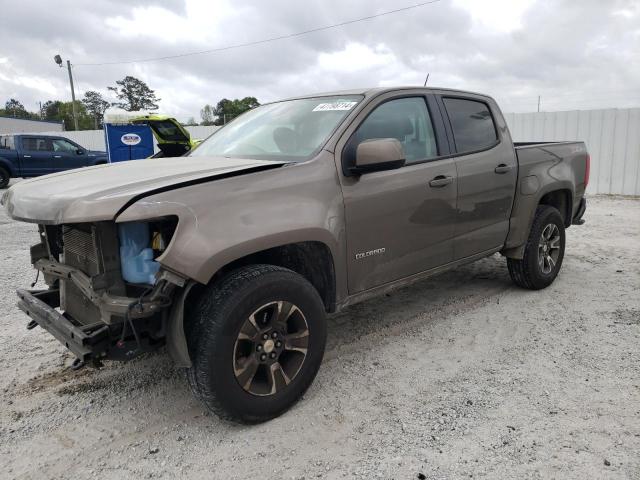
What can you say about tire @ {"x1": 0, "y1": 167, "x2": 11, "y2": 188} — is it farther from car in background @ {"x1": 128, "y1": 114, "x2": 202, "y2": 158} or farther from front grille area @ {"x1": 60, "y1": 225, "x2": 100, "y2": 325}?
front grille area @ {"x1": 60, "y1": 225, "x2": 100, "y2": 325}

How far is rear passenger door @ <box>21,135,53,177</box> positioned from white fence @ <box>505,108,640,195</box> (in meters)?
15.3

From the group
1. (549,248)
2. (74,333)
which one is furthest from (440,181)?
(74,333)

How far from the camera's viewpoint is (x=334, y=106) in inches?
133

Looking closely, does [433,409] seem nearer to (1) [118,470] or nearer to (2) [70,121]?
(1) [118,470]

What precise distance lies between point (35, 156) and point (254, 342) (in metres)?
16.6

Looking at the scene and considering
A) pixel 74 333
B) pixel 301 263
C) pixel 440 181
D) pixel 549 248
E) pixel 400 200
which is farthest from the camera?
pixel 549 248

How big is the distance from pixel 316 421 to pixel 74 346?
132 centimetres

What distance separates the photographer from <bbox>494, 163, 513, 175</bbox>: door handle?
163 inches

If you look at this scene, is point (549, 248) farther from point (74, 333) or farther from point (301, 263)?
point (74, 333)

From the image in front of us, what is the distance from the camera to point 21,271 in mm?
5734

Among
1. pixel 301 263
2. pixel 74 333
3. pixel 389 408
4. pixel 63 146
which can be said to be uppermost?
pixel 63 146

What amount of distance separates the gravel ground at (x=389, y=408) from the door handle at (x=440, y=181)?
46.8 inches

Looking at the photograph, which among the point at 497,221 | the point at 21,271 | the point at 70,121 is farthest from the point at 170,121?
the point at 70,121

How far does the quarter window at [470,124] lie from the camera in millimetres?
3954
